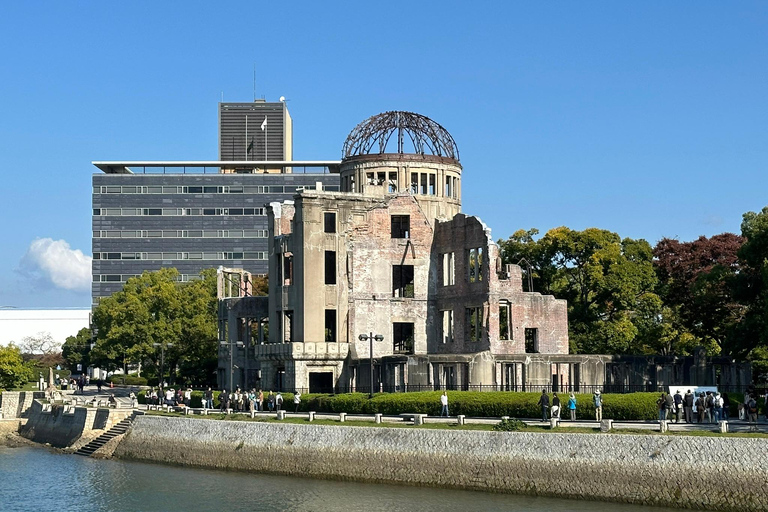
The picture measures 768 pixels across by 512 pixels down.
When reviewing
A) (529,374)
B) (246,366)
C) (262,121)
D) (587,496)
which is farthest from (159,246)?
(587,496)

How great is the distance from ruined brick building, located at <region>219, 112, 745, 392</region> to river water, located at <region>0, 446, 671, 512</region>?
16701 mm

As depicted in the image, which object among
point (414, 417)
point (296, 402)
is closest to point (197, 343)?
point (296, 402)

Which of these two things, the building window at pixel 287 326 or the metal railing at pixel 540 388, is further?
the building window at pixel 287 326

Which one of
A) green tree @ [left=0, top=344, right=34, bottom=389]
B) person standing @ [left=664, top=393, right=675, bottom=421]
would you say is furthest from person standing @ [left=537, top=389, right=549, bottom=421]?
green tree @ [left=0, top=344, right=34, bottom=389]

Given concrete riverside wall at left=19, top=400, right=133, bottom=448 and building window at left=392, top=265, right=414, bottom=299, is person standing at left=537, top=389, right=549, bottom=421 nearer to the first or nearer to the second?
building window at left=392, top=265, right=414, bottom=299

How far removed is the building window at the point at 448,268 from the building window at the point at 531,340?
6.04 metres

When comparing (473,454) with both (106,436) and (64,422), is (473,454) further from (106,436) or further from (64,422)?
(64,422)

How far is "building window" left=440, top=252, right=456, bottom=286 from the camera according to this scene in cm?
7406

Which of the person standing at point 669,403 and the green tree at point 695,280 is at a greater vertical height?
the green tree at point 695,280

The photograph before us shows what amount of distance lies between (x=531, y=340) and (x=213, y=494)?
31569 mm

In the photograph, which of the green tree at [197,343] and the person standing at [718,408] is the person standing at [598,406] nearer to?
the person standing at [718,408]

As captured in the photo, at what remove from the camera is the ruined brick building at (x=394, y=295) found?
67.7m

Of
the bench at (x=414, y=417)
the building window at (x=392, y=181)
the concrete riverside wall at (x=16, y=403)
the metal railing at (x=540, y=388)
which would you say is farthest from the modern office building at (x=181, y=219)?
the bench at (x=414, y=417)

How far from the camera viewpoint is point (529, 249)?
8012 centimetres
